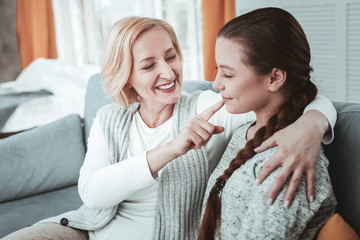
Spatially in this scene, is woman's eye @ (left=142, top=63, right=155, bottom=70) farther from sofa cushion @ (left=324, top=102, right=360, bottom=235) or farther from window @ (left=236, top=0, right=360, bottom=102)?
window @ (left=236, top=0, right=360, bottom=102)

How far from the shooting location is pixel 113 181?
1.23 m

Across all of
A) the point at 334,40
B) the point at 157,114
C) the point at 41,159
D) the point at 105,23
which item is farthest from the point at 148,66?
the point at 105,23

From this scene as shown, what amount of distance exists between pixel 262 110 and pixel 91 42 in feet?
13.7

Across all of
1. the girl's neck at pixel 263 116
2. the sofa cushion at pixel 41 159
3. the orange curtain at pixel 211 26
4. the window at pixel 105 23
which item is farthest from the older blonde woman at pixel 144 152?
the window at pixel 105 23

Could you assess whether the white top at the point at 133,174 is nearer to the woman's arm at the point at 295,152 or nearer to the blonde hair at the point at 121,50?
the blonde hair at the point at 121,50

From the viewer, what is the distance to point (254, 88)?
3.36 feet

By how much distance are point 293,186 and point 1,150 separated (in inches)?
59.9

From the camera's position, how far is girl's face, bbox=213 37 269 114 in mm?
1013

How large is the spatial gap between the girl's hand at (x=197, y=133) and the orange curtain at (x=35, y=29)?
4099mm

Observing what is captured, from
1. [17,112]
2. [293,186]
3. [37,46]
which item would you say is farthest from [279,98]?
[37,46]

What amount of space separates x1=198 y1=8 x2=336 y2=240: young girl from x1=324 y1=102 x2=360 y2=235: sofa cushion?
4.3 inches

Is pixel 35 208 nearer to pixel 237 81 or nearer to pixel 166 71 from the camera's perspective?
pixel 166 71

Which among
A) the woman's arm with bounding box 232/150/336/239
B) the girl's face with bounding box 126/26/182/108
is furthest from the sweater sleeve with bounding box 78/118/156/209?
the woman's arm with bounding box 232/150/336/239

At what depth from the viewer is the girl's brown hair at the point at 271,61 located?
975mm
